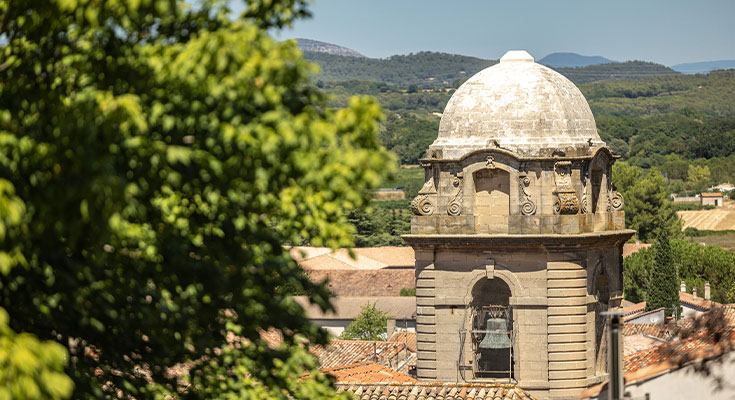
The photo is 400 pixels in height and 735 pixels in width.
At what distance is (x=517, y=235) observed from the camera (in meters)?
20.5

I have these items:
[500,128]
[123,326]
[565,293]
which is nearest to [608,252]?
[565,293]

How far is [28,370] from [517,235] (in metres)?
14.7

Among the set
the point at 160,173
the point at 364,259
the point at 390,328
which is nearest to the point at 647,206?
the point at 364,259

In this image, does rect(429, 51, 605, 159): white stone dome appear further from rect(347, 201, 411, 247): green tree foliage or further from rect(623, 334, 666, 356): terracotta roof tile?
rect(347, 201, 411, 247): green tree foliage

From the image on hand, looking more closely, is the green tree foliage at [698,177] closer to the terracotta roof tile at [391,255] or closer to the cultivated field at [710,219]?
the cultivated field at [710,219]

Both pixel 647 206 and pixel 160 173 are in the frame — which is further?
pixel 647 206

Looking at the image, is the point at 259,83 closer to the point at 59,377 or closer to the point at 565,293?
the point at 59,377

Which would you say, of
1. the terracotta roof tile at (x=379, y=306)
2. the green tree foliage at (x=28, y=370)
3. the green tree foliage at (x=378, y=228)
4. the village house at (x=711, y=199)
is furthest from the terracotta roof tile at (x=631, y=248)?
the green tree foliage at (x=28, y=370)

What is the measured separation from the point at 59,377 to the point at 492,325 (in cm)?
1529

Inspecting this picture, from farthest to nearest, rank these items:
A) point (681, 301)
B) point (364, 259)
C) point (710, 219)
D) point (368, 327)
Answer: point (710, 219), point (364, 259), point (681, 301), point (368, 327)

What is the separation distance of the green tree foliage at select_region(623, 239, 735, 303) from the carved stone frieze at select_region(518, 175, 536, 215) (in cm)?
4509

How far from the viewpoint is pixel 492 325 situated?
69.7 ft

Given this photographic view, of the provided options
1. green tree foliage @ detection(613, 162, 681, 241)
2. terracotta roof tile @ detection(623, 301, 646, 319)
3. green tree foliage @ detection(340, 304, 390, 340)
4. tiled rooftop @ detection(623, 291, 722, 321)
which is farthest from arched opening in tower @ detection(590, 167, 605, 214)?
green tree foliage @ detection(613, 162, 681, 241)

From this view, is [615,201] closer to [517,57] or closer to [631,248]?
[517,57]
